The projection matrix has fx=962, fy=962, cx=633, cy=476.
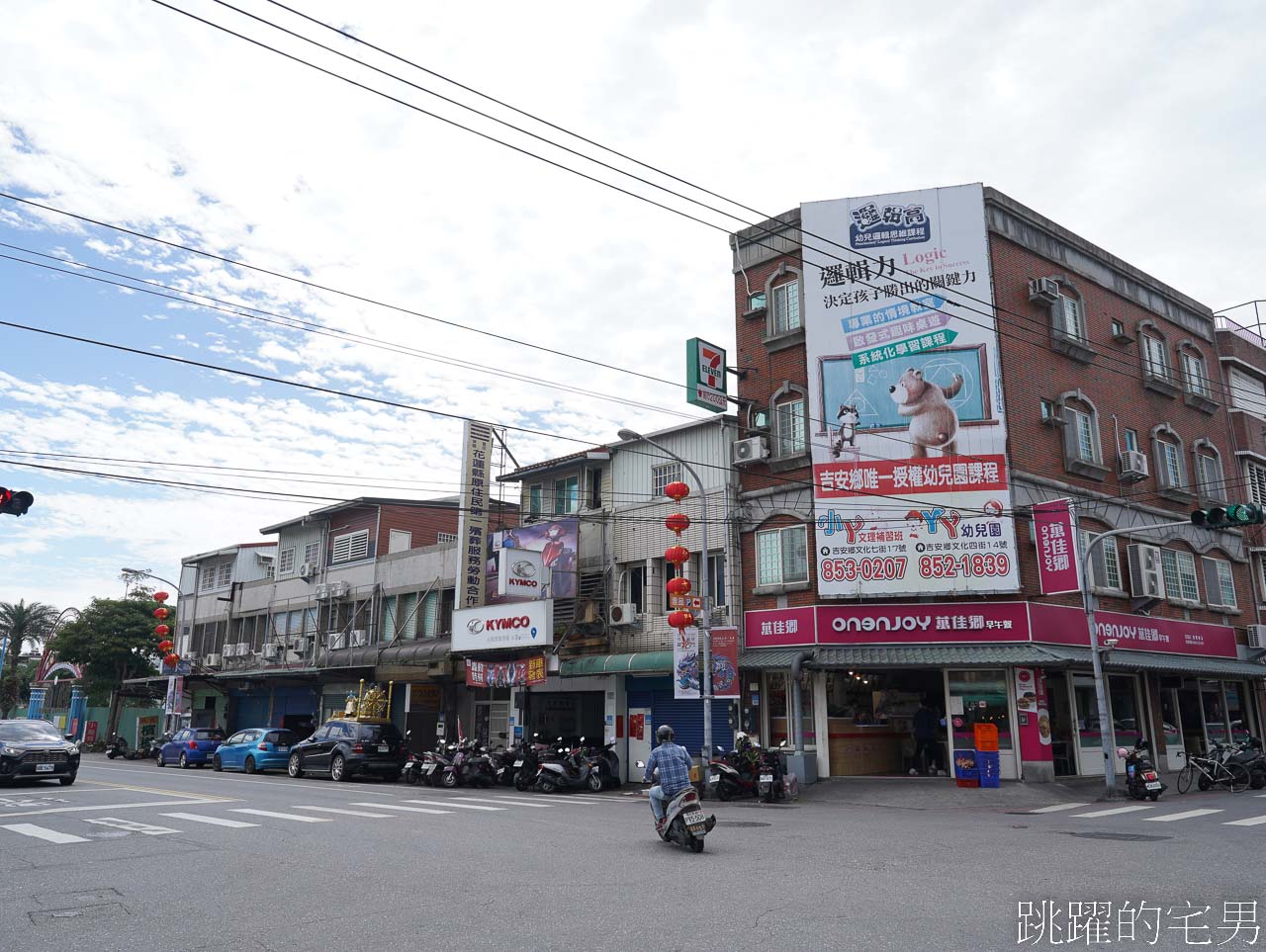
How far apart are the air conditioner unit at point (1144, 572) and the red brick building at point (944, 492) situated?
6cm

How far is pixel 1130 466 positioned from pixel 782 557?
1040 centimetres

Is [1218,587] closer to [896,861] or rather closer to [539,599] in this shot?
[539,599]

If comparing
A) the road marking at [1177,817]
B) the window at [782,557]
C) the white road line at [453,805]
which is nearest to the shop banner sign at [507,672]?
the window at [782,557]

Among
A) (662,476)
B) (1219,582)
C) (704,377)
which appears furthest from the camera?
(1219,582)

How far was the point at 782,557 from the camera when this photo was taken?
82.5 feet

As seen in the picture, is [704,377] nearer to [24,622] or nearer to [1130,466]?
[1130,466]

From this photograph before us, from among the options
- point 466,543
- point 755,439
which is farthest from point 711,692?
point 466,543

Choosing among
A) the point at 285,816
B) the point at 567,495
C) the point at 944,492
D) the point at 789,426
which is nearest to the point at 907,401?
the point at 944,492

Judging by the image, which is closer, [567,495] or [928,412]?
[928,412]

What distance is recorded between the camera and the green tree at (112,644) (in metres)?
48.4

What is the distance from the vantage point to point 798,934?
7141mm

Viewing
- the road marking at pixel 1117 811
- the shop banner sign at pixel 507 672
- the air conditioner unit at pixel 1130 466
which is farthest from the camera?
the shop banner sign at pixel 507 672

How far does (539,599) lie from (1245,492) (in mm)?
24703

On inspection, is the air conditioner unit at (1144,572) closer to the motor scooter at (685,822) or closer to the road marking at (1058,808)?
the road marking at (1058,808)
